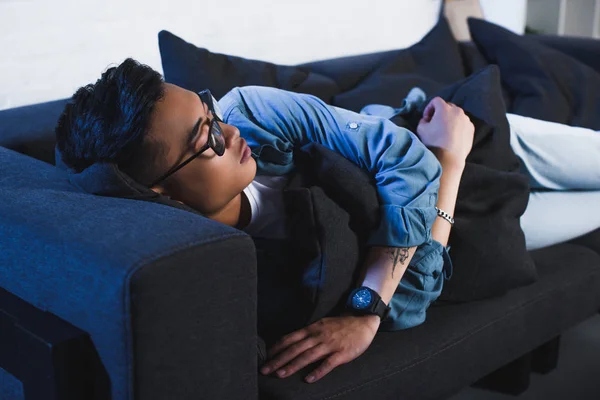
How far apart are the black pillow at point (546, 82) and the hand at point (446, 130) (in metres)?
0.79

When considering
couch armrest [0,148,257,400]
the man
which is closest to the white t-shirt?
the man

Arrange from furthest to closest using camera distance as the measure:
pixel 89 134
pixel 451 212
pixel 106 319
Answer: pixel 451 212
pixel 89 134
pixel 106 319

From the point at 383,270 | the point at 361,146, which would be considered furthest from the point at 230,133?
the point at 383,270

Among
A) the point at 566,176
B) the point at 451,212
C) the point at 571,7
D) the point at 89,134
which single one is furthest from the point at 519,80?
the point at 571,7

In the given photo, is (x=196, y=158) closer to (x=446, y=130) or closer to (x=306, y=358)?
(x=306, y=358)

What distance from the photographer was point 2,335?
1.24 metres

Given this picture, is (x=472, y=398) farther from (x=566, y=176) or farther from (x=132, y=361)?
(x=132, y=361)

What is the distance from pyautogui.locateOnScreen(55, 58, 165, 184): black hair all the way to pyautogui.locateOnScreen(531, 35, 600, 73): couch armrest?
6.11ft

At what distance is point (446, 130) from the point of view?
1.78 m

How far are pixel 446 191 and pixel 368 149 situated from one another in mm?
223

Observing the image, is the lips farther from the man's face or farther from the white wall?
the white wall

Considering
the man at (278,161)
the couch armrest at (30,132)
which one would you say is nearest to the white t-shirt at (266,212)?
the man at (278,161)

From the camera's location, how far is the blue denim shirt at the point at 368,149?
5.09ft

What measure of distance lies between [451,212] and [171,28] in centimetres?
104
